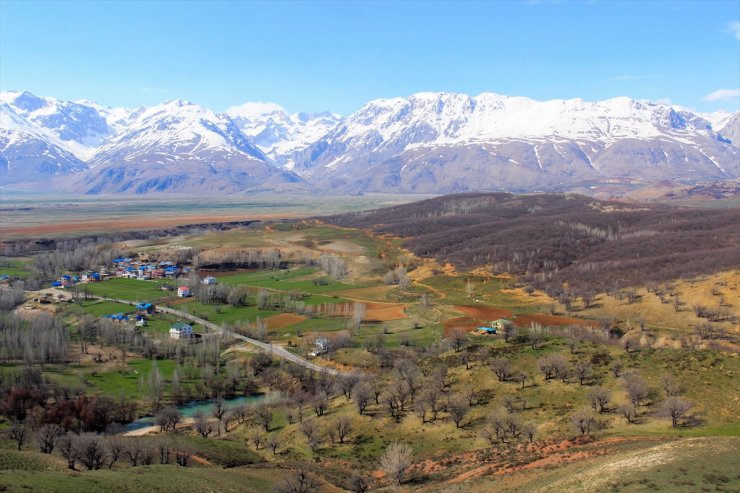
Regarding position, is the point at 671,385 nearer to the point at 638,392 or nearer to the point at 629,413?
the point at 638,392

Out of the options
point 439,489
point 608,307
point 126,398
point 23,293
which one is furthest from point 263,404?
point 23,293

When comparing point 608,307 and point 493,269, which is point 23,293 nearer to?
point 493,269

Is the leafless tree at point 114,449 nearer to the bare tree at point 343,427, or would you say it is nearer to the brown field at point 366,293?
the bare tree at point 343,427

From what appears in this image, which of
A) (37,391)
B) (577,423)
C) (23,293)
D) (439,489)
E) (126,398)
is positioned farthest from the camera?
(23,293)

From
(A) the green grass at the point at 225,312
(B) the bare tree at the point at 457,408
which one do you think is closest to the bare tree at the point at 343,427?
(B) the bare tree at the point at 457,408

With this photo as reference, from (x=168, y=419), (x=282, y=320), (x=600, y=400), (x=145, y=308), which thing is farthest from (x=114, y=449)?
(x=145, y=308)

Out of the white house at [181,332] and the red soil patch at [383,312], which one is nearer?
the white house at [181,332]

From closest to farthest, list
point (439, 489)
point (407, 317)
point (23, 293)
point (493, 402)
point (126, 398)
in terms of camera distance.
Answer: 1. point (439, 489)
2. point (493, 402)
3. point (126, 398)
4. point (407, 317)
5. point (23, 293)
